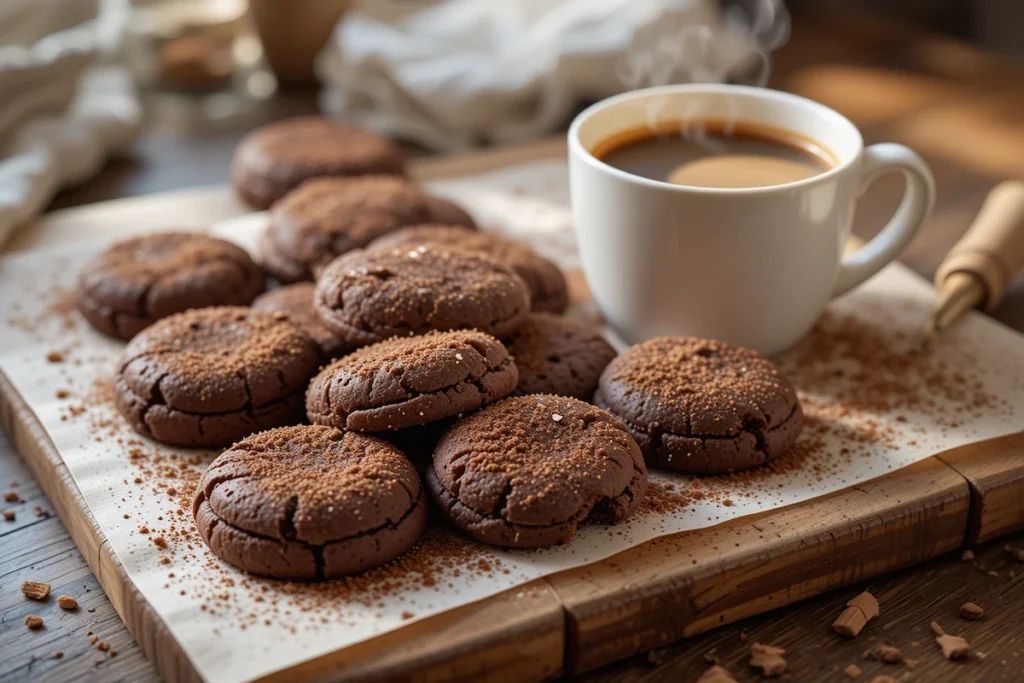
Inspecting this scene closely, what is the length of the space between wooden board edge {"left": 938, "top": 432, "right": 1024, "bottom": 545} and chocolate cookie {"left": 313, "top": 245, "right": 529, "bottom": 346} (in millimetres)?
562

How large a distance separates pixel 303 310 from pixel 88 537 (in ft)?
1.42

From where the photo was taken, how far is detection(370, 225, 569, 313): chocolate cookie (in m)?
1.59

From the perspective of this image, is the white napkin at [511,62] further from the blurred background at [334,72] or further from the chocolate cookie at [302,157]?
the chocolate cookie at [302,157]

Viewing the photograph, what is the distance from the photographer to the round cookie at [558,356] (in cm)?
137

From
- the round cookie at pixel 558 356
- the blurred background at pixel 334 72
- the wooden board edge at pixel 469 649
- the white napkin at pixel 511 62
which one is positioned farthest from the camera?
the white napkin at pixel 511 62

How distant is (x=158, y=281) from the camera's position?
158 cm

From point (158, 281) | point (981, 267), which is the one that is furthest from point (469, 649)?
point (981, 267)

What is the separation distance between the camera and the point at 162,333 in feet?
4.66

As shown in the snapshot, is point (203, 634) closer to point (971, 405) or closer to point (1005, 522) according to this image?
point (1005, 522)

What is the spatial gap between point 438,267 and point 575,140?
0.98 feet

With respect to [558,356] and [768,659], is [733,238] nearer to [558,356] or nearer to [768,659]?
[558,356]

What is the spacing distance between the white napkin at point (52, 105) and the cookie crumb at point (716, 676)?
4.68 feet

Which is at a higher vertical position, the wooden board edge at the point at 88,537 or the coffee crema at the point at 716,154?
the coffee crema at the point at 716,154

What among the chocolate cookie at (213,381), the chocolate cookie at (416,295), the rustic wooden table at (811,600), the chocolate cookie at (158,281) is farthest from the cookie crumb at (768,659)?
the chocolate cookie at (158,281)
